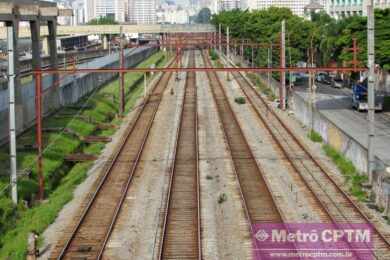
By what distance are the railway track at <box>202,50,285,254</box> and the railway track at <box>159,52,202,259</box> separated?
159cm

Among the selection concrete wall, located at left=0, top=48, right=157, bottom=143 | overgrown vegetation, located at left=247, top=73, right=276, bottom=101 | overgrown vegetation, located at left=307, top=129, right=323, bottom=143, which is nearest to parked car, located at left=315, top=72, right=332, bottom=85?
overgrown vegetation, located at left=247, top=73, right=276, bottom=101

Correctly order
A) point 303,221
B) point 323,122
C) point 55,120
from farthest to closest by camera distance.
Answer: point 55,120
point 323,122
point 303,221

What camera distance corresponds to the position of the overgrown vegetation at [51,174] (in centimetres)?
2075

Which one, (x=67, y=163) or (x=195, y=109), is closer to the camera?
(x=67, y=163)

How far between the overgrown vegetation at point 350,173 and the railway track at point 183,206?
17.5 feet

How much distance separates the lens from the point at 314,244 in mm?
18828

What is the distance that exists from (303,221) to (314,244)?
7.85ft

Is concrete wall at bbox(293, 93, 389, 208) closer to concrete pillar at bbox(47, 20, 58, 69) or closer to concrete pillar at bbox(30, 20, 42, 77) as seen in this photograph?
concrete pillar at bbox(30, 20, 42, 77)

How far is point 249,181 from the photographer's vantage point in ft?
87.9

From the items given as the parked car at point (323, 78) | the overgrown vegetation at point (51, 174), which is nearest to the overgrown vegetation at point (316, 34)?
the parked car at point (323, 78)

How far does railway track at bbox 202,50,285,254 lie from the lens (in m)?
21.8

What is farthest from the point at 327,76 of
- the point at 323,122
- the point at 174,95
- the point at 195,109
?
the point at 323,122

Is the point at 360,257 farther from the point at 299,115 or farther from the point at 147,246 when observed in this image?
the point at 299,115

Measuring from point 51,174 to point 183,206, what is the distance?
7.14 m
